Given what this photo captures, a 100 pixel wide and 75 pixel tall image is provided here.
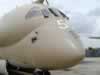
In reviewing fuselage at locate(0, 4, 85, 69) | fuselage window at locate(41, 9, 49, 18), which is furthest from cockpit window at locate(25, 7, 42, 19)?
fuselage window at locate(41, 9, 49, 18)

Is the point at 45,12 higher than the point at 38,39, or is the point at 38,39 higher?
the point at 45,12

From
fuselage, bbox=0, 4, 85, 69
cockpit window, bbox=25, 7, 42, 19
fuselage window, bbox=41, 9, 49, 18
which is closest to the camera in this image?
fuselage, bbox=0, 4, 85, 69

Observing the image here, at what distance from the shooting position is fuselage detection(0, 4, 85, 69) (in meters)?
8.80

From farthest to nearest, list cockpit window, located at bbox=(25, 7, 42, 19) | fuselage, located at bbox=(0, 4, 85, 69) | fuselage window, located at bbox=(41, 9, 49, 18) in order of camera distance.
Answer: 1. cockpit window, located at bbox=(25, 7, 42, 19)
2. fuselage window, located at bbox=(41, 9, 49, 18)
3. fuselage, located at bbox=(0, 4, 85, 69)

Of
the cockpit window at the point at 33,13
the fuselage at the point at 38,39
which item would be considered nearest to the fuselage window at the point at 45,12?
the fuselage at the point at 38,39

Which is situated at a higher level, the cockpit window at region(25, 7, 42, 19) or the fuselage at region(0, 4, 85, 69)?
the cockpit window at region(25, 7, 42, 19)

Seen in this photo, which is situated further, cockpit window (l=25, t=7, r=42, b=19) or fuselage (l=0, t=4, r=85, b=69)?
cockpit window (l=25, t=7, r=42, b=19)

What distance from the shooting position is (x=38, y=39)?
375 inches

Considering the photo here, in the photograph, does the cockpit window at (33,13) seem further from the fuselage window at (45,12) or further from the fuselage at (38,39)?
the fuselage window at (45,12)

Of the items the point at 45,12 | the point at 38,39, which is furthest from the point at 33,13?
the point at 38,39

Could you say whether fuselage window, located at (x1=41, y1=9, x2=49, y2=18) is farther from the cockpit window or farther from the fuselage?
the cockpit window

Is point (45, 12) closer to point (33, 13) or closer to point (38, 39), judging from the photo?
point (33, 13)

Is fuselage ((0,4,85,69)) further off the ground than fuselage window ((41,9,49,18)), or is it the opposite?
fuselage window ((41,9,49,18))

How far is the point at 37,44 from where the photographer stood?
941 cm
